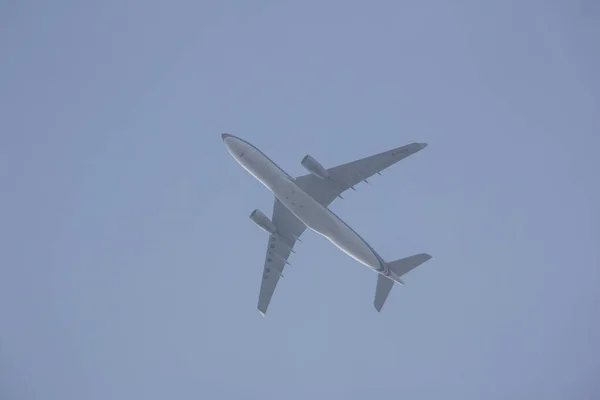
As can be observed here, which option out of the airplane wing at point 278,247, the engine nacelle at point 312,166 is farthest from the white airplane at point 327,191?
the airplane wing at point 278,247

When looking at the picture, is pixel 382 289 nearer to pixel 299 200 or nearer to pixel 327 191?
pixel 327 191

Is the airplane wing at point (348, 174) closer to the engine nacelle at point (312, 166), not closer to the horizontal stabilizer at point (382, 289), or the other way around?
the engine nacelle at point (312, 166)

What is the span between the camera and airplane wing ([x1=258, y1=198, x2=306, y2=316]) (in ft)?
210

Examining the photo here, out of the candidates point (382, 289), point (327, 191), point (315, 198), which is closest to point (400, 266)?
point (382, 289)

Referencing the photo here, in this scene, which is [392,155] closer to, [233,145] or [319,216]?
[319,216]

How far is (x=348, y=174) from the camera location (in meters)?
58.6

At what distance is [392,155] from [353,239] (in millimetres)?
8216

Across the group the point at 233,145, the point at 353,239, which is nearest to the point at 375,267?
the point at 353,239

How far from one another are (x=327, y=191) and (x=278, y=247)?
8.96m

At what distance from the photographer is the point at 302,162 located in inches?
2234

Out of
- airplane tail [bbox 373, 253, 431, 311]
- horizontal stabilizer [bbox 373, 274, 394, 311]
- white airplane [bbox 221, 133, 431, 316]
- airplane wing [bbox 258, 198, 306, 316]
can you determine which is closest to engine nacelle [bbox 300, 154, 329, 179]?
white airplane [bbox 221, 133, 431, 316]

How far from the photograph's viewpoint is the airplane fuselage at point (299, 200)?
184ft

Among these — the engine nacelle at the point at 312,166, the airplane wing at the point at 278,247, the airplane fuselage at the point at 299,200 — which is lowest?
the airplane wing at the point at 278,247

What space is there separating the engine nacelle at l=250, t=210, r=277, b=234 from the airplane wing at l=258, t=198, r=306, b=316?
4.74ft
